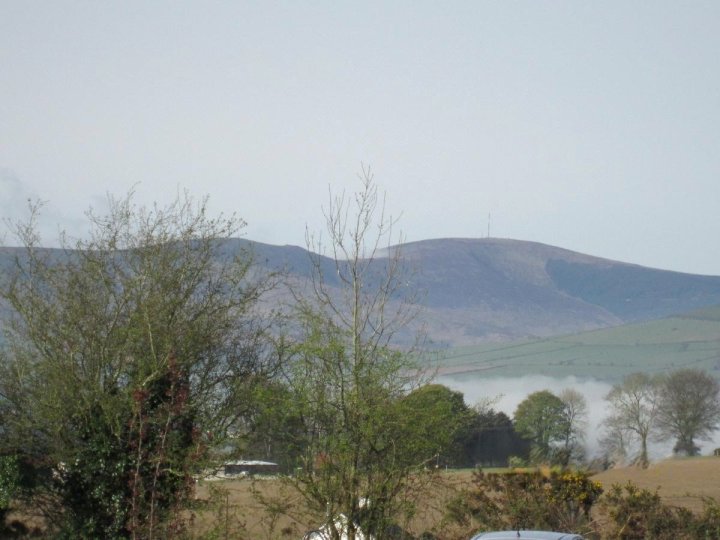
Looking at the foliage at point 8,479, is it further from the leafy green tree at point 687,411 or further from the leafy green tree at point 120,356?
the leafy green tree at point 687,411

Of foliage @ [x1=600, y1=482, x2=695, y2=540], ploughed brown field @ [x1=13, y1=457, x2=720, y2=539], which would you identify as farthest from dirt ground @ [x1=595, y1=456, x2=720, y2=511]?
ploughed brown field @ [x1=13, y1=457, x2=720, y2=539]

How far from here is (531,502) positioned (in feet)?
74.5

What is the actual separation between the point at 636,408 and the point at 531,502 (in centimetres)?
6778

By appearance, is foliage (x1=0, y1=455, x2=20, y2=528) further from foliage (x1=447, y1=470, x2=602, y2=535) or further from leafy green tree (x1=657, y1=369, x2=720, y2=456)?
leafy green tree (x1=657, y1=369, x2=720, y2=456)

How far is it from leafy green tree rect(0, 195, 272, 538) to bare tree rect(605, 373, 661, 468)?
6580cm

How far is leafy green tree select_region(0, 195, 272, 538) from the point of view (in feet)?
66.1

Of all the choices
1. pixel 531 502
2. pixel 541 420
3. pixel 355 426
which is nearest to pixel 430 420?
pixel 355 426

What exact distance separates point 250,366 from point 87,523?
5094 mm

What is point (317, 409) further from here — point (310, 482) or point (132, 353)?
point (132, 353)

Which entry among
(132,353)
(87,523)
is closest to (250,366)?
(132,353)

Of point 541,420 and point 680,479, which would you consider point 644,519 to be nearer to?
point 680,479

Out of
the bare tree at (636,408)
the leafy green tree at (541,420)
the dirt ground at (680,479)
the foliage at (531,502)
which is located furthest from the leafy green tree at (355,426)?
the bare tree at (636,408)

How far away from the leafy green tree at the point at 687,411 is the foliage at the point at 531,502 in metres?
64.2

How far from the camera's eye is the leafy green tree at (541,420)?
82.5 meters
